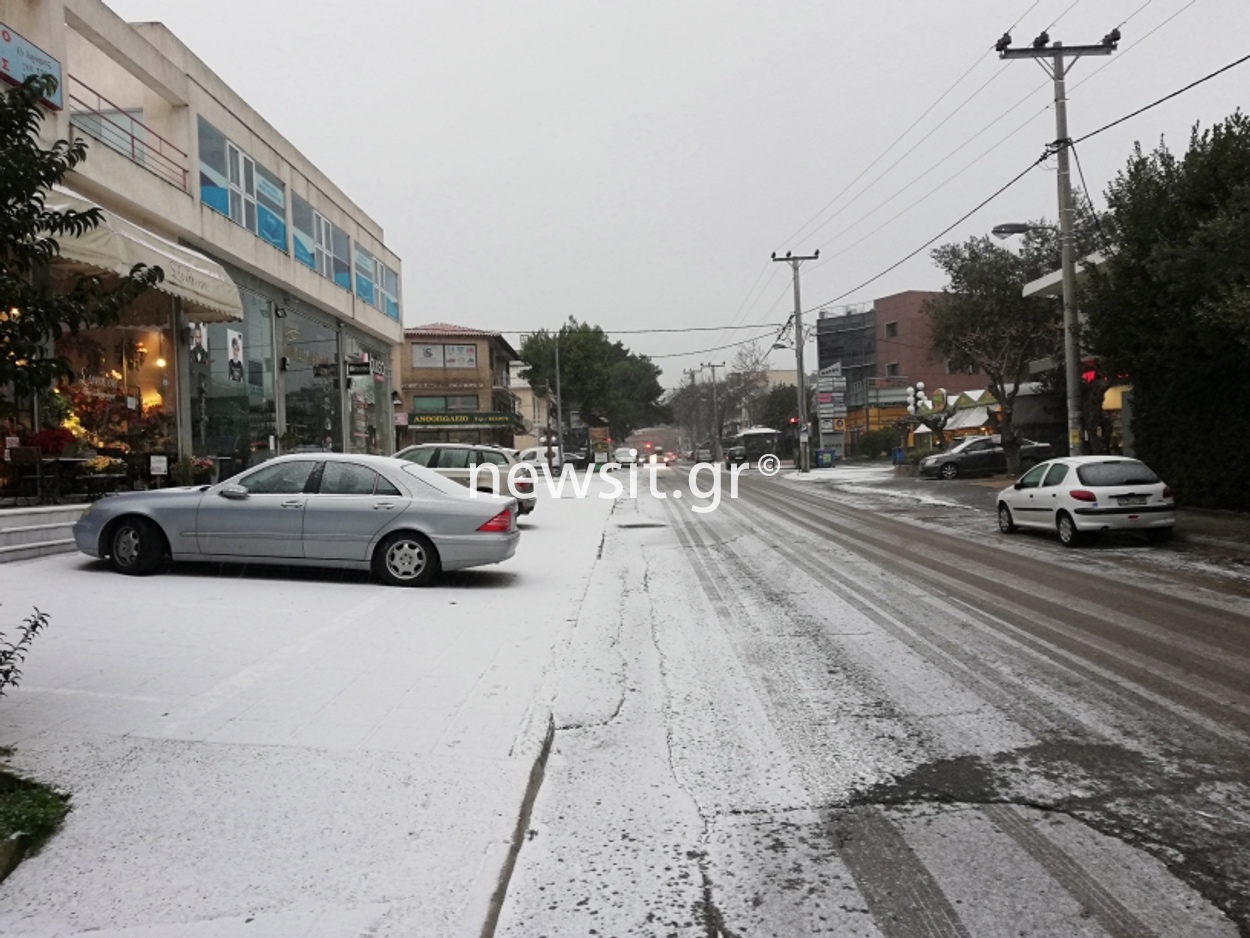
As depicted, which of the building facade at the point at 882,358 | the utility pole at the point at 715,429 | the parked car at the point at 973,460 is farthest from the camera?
the utility pole at the point at 715,429

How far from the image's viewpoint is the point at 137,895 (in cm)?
356

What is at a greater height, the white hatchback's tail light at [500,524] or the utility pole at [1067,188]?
the utility pole at [1067,188]

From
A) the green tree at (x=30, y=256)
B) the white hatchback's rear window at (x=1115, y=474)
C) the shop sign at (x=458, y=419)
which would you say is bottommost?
the white hatchback's rear window at (x=1115, y=474)

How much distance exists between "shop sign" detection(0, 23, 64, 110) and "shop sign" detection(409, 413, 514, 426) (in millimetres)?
41554

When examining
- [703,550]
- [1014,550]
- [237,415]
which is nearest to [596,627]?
[703,550]

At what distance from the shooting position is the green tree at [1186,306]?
47.3 feet

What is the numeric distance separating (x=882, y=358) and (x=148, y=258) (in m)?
75.9

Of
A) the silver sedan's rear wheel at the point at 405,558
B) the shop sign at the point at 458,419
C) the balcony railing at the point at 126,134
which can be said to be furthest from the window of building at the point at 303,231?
the shop sign at the point at 458,419

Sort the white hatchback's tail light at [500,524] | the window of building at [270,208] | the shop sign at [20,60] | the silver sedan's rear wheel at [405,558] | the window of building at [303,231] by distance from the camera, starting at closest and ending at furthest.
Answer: the silver sedan's rear wheel at [405,558] → the white hatchback's tail light at [500,524] → the shop sign at [20,60] → the window of building at [270,208] → the window of building at [303,231]

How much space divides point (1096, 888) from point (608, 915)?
1.83m

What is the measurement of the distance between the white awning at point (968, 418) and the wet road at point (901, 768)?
40.0 metres

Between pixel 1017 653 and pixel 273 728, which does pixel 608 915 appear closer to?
pixel 273 728

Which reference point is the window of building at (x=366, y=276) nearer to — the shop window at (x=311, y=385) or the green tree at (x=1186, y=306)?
the shop window at (x=311, y=385)

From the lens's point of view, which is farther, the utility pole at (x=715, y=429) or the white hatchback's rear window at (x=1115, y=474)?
the utility pole at (x=715, y=429)
